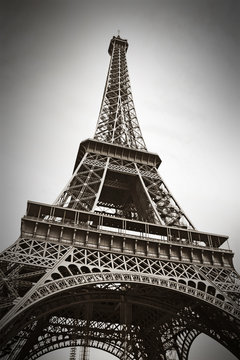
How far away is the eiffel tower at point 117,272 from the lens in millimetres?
14477

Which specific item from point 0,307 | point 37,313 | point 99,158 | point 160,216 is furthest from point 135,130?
point 0,307

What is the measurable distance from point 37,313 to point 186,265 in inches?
320

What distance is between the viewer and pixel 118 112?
31516 mm

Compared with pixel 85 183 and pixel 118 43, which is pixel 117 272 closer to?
pixel 85 183

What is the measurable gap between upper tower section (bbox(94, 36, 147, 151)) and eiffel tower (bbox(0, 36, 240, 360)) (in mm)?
749

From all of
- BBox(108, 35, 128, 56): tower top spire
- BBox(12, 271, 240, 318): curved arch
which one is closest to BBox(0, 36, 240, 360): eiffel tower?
BBox(12, 271, 240, 318): curved arch

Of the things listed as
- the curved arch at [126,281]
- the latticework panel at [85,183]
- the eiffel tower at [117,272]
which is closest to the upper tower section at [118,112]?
the eiffel tower at [117,272]

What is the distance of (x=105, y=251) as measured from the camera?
16.7 meters

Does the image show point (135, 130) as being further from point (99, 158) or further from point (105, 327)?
point (105, 327)

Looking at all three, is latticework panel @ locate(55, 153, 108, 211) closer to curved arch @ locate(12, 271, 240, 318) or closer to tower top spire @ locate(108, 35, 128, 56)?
curved arch @ locate(12, 271, 240, 318)

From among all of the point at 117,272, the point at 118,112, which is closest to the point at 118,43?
the point at 118,112

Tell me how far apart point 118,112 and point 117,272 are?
1950 centimetres

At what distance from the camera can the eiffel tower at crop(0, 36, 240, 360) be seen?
14.5m

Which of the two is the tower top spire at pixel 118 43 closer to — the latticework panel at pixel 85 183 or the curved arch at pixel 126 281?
the latticework panel at pixel 85 183
